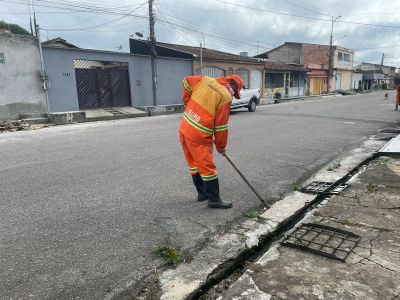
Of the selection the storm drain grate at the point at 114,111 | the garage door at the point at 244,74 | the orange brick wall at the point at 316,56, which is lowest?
the storm drain grate at the point at 114,111

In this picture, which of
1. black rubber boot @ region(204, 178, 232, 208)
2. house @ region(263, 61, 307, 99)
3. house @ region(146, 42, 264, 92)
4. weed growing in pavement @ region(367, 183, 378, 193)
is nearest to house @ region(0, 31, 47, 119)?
house @ region(146, 42, 264, 92)

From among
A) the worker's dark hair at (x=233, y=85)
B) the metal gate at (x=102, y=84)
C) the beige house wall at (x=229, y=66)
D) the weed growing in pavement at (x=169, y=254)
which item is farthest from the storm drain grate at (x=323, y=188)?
the beige house wall at (x=229, y=66)

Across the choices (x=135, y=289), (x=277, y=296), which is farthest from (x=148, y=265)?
(x=277, y=296)

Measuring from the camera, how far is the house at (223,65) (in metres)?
24.7

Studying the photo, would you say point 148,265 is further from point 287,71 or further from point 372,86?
point 372,86

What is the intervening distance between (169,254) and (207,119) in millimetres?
1533

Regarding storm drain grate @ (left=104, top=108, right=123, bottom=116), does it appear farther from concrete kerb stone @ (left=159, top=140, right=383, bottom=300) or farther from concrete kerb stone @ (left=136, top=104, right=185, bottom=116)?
concrete kerb stone @ (left=159, top=140, right=383, bottom=300)

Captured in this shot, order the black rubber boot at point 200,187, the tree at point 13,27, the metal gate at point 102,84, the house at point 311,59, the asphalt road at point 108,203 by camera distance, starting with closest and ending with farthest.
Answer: the asphalt road at point 108,203 → the black rubber boot at point 200,187 → the metal gate at point 102,84 → the tree at point 13,27 → the house at point 311,59

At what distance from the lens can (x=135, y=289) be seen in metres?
2.62

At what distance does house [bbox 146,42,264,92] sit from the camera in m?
24.7

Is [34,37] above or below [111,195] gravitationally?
above

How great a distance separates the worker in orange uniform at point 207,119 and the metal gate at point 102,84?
15.6 m

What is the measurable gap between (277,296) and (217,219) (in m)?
1.53

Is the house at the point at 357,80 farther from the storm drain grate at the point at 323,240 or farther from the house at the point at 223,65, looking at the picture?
the storm drain grate at the point at 323,240
